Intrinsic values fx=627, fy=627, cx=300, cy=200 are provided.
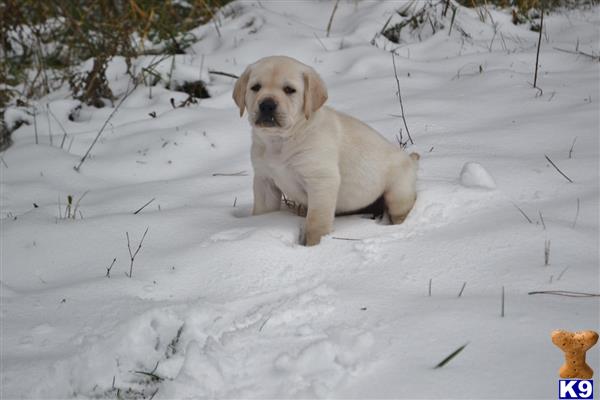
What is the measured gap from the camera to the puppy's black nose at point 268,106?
2.95 m

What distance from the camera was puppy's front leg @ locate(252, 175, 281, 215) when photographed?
10.9 feet

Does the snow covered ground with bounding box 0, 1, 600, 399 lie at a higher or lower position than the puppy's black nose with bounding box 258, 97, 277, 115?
lower

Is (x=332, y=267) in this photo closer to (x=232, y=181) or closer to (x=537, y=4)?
(x=232, y=181)

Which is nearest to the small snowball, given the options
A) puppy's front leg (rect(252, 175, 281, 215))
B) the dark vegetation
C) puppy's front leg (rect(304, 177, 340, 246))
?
puppy's front leg (rect(304, 177, 340, 246))

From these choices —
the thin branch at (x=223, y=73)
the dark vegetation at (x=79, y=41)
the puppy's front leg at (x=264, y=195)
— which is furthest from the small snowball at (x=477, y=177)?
the dark vegetation at (x=79, y=41)

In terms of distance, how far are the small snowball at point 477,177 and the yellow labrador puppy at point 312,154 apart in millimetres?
281

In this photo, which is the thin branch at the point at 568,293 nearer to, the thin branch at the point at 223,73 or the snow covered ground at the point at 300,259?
the snow covered ground at the point at 300,259

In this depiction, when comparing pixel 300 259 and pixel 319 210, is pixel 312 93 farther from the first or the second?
pixel 300 259

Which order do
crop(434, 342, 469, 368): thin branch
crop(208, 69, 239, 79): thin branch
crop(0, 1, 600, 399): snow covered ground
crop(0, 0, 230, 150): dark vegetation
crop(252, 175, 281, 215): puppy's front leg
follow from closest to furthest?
crop(434, 342, 469, 368): thin branch < crop(0, 1, 600, 399): snow covered ground < crop(252, 175, 281, 215): puppy's front leg < crop(208, 69, 239, 79): thin branch < crop(0, 0, 230, 150): dark vegetation

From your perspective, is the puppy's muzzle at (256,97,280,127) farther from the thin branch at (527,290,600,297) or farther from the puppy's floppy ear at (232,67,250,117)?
the thin branch at (527,290,600,297)

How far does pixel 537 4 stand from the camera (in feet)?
22.8

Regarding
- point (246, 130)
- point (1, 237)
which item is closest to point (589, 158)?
point (246, 130)

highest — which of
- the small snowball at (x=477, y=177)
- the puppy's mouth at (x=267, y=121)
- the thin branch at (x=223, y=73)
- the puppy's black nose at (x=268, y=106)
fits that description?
the puppy's black nose at (x=268, y=106)

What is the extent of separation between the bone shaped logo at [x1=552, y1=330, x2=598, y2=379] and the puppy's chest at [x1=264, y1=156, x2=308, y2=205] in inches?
67.2
